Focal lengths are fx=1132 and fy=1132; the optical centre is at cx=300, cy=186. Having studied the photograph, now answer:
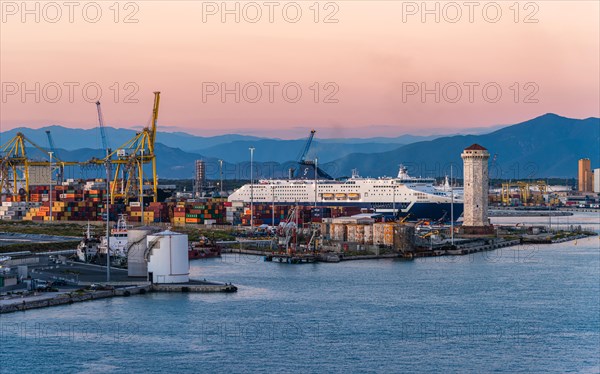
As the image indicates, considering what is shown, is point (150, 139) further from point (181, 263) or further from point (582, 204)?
point (582, 204)

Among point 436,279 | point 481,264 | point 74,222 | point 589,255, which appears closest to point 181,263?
point 436,279

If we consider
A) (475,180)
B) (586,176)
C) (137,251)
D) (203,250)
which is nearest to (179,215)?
(475,180)

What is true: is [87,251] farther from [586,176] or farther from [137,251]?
[586,176]

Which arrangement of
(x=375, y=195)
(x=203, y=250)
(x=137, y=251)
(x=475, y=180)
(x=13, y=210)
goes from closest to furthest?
1. (x=137, y=251)
2. (x=203, y=250)
3. (x=475, y=180)
4. (x=13, y=210)
5. (x=375, y=195)

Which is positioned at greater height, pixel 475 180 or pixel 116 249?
pixel 475 180

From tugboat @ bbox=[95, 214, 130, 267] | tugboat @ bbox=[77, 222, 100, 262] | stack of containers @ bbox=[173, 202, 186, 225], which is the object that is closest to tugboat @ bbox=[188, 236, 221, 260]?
tugboat @ bbox=[95, 214, 130, 267]
